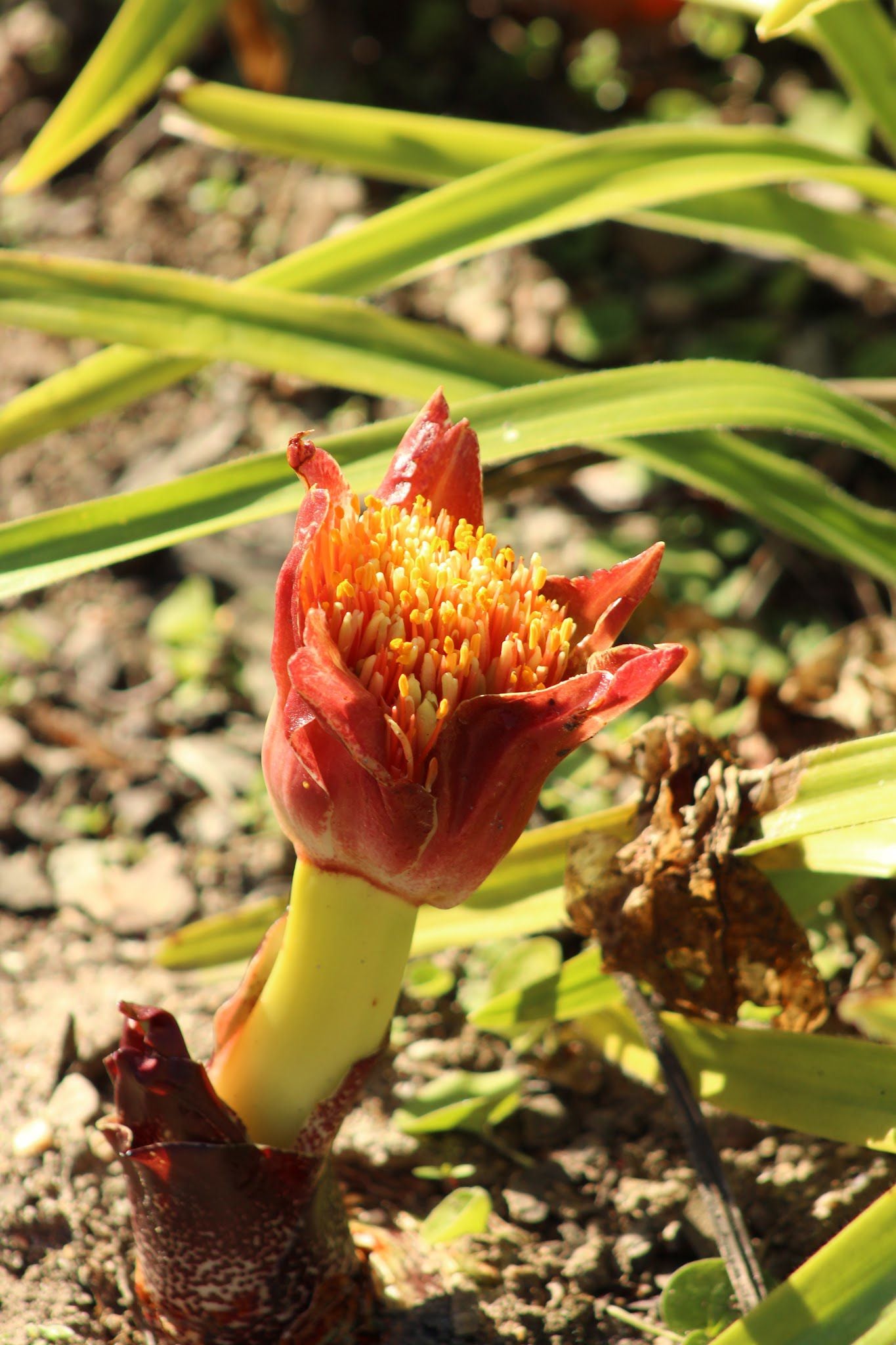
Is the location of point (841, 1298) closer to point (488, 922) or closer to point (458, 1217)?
point (458, 1217)

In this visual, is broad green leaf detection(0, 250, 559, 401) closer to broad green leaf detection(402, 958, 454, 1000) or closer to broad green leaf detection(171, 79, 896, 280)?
broad green leaf detection(171, 79, 896, 280)

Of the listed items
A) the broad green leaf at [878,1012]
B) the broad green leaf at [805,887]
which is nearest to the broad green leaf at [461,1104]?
the broad green leaf at [805,887]

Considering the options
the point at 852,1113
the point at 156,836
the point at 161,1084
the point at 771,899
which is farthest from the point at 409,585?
the point at 156,836

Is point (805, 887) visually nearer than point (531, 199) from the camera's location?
Yes

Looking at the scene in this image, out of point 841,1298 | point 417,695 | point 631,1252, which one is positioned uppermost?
point 417,695

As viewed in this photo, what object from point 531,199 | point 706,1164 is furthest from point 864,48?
point 706,1164

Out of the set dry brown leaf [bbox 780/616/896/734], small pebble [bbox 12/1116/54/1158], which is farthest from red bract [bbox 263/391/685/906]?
dry brown leaf [bbox 780/616/896/734]
